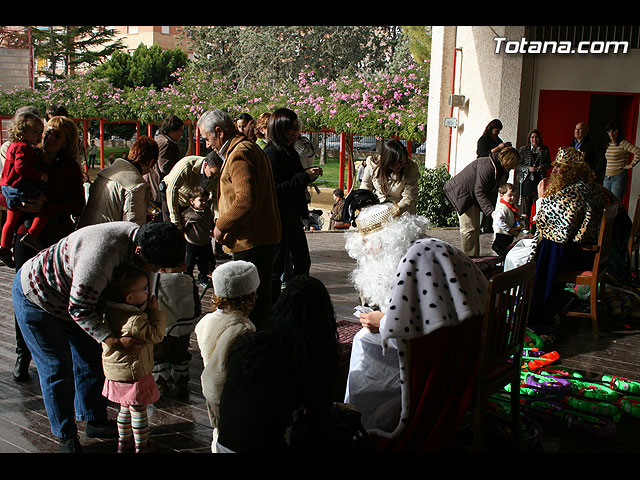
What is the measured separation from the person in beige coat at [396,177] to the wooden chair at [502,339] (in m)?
3.10

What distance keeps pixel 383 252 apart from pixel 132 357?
4.06 ft

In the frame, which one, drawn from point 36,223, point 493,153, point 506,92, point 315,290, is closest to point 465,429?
point 315,290

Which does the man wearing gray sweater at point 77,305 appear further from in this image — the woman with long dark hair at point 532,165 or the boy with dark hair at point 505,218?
the woman with long dark hair at point 532,165

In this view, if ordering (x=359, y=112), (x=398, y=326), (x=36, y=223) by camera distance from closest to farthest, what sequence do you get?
1. (x=398, y=326)
2. (x=36, y=223)
3. (x=359, y=112)

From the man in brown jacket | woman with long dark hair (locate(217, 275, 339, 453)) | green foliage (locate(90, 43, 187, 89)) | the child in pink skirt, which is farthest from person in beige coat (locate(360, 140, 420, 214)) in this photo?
green foliage (locate(90, 43, 187, 89))

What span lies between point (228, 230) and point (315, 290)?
1.84 m

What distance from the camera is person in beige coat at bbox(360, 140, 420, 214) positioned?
6039 millimetres

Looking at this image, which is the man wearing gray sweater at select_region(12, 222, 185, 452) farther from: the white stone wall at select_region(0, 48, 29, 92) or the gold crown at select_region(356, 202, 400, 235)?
the white stone wall at select_region(0, 48, 29, 92)

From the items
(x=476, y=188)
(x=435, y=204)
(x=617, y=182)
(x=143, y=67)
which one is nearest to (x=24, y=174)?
(x=476, y=188)

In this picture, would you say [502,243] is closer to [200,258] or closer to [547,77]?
[200,258]

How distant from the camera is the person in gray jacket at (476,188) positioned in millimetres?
6879

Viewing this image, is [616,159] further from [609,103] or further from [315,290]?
[315,290]

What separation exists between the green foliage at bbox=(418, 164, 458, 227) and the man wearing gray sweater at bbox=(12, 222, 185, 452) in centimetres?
822

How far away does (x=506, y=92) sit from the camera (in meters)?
11.4
